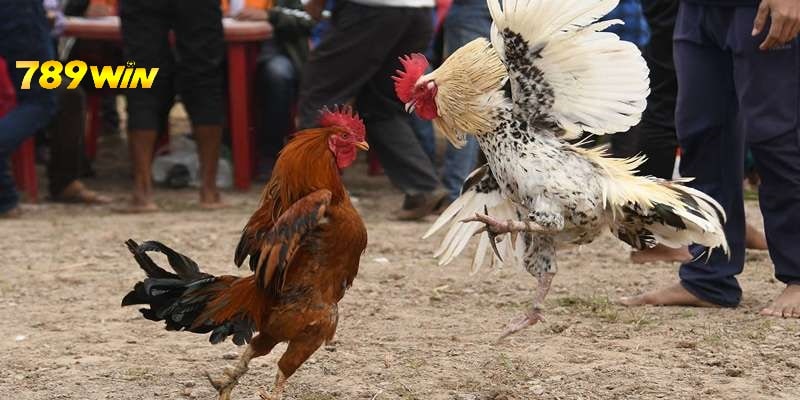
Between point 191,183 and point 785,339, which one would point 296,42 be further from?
point 785,339

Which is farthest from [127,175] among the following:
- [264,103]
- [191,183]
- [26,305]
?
[26,305]

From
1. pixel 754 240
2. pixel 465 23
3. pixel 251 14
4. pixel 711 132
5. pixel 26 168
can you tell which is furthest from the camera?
pixel 251 14

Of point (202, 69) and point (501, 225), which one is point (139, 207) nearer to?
point (202, 69)

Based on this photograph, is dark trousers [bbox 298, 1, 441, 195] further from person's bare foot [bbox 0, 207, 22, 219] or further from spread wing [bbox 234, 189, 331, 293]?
spread wing [bbox 234, 189, 331, 293]

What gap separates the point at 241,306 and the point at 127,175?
20.4 ft

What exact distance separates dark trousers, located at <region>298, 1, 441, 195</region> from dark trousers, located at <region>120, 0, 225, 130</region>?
2.10 ft

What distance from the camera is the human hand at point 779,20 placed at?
4.72 m

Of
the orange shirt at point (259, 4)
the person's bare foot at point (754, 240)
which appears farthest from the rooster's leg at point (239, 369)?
the orange shirt at point (259, 4)

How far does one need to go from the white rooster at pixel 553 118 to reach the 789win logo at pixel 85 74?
3687mm

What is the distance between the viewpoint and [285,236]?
3.96 metres

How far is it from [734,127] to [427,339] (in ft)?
5.20

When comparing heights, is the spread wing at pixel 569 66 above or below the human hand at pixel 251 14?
above

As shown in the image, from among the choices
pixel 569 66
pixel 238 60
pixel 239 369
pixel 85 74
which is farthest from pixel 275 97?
pixel 239 369

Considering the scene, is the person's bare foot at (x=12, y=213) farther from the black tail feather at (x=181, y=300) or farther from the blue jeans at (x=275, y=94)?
the black tail feather at (x=181, y=300)
